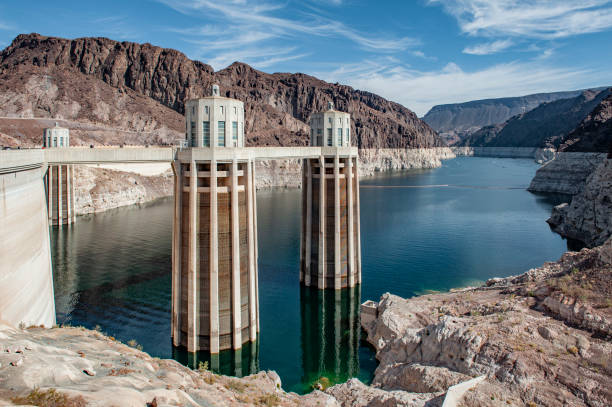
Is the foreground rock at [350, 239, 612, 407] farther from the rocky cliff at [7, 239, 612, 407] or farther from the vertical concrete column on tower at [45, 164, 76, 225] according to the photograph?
the vertical concrete column on tower at [45, 164, 76, 225]

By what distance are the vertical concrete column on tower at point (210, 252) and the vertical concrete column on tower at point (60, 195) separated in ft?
165

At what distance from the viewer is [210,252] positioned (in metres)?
23.7

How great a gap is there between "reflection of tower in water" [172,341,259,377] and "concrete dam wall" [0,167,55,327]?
6.92 metres

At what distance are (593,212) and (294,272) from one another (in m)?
39.0

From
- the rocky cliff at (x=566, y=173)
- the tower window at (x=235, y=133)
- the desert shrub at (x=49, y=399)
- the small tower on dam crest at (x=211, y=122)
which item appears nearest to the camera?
the desert shrub at (x=49, y=399)

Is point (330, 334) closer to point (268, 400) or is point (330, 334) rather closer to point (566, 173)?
point (268, 400)

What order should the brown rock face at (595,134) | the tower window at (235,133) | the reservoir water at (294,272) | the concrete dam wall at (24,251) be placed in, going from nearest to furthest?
the concrete dam wall at (24,251)
the tower window at (235,133)
the reservoir water at (294,272)
the brown rock face at (595,134)

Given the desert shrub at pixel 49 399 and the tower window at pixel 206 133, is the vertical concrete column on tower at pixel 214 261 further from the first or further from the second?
the desert shrub at pixel 49 399

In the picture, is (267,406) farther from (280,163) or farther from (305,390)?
(280,163)

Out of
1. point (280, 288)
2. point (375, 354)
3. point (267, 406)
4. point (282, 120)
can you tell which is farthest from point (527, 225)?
point (282, 120)

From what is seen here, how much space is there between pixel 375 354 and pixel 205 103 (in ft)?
56.8

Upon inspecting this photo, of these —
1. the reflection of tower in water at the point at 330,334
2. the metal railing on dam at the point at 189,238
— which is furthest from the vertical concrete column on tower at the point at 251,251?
the reflection of tower in water at the point at 330,334

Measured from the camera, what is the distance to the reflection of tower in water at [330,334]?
2453cm

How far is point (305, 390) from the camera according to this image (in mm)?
22516
